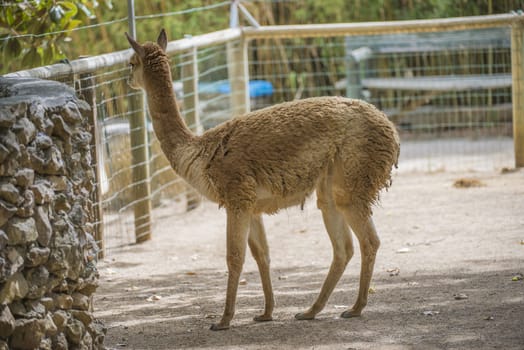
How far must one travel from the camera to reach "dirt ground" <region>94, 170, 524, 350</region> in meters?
4.90

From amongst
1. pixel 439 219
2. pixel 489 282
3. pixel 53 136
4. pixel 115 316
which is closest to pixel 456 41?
pixel 439 219

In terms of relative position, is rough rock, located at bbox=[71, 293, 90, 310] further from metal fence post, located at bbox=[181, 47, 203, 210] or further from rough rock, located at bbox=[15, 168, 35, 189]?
metal fence post, located at bbox=[181, 47, 203, 210]

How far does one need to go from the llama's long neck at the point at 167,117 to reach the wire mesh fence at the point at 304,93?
82cm

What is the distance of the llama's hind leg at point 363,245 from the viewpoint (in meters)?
5.25

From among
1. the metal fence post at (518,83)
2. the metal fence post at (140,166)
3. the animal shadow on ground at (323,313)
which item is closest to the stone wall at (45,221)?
the animal shadow on ground at (323,313)

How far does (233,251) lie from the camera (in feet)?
17.1

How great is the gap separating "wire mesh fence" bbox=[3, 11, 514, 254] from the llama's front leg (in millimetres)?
1677

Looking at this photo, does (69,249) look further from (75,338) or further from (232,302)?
(232,302)

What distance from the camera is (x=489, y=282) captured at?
5.81m

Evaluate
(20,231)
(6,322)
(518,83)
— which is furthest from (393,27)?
(6,322)

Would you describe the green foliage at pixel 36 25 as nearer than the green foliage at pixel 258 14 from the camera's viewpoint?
Yes

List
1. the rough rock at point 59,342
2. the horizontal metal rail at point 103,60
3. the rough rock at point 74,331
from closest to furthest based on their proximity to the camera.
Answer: the rough rock at point 59,342, the rough rock at point 74,331, the horizontal metal rail at point 103,60

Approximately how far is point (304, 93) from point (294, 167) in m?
8.30

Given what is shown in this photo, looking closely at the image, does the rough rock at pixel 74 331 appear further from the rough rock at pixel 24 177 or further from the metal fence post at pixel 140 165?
the metal fence post at pixel 140 165
